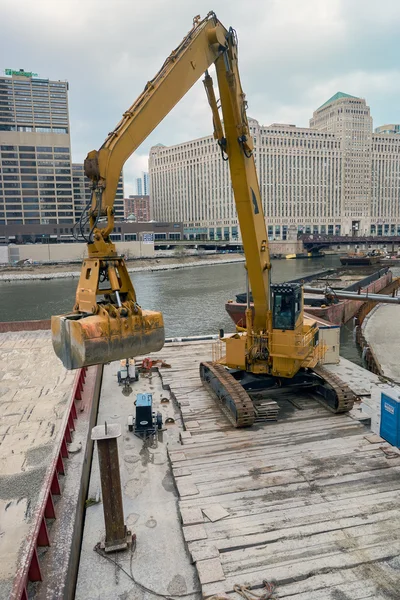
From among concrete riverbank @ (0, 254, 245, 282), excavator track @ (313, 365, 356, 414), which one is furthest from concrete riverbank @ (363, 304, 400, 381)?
concrete riverbank @ (0, 254, 245, 282)

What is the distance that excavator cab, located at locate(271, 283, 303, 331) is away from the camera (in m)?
10.7

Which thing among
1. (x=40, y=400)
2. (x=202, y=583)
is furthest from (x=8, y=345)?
(x=202, y=583)

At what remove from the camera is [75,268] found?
8825cm

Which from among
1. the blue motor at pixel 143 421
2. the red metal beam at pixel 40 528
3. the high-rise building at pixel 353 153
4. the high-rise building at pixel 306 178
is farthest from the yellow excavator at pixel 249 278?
the high-rise building at pixel 353 153

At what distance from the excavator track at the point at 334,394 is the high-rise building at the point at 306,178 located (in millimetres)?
143086

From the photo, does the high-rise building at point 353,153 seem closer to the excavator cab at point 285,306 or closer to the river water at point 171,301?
the river water at point 171,301

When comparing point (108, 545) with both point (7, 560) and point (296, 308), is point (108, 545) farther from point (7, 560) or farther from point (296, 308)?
point (296, 308)

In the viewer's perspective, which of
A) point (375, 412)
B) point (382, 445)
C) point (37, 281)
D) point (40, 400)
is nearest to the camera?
point (382, 445)

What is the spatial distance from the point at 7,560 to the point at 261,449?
5273mm

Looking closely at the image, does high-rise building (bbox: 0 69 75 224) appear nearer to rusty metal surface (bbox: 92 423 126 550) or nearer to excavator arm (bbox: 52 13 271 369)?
excavator arm (bbox: 52 13 271 369)

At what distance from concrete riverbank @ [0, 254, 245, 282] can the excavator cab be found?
245 feet

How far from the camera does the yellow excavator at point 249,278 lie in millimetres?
5738

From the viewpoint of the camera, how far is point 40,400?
43.5 ft

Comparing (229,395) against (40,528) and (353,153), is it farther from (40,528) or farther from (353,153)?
(353,153)
